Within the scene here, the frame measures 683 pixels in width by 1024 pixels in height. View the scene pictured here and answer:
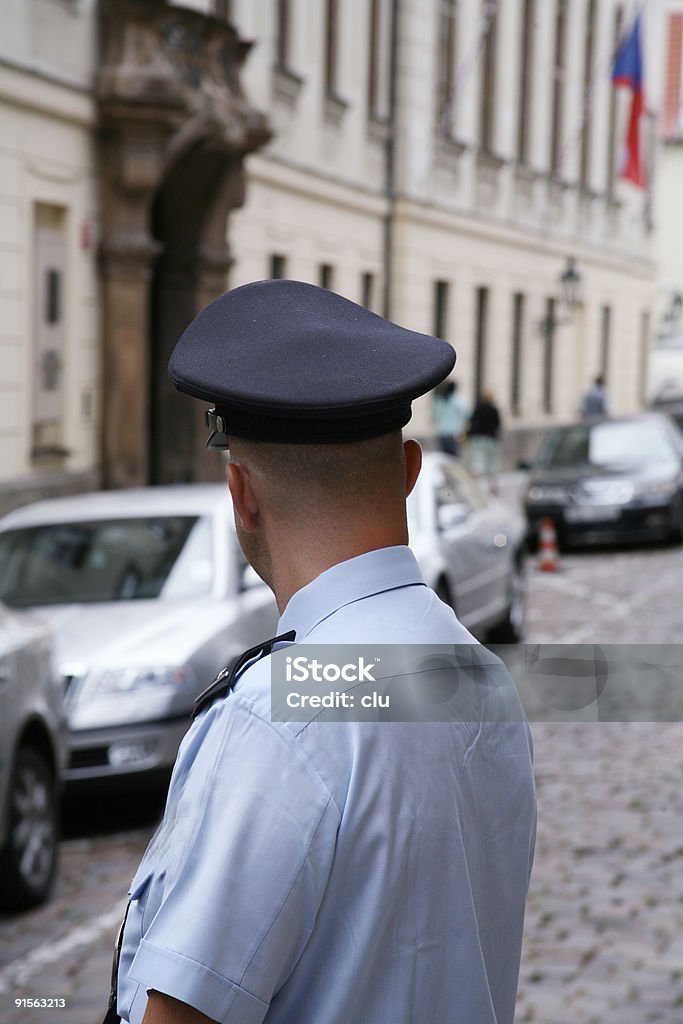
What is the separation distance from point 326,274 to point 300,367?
24411 millimetres

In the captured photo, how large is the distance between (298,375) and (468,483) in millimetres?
11198

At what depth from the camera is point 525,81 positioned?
34562 millimetres

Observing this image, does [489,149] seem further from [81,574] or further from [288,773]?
[288,773]

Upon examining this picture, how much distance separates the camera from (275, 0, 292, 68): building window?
23.3 m

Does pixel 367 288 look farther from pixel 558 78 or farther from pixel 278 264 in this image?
pixel 558 78

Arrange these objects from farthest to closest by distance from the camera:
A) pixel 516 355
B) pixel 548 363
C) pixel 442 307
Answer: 1. pixel 548 363
2. pixel 516 355
3. pixel 442 307

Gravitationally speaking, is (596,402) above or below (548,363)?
below

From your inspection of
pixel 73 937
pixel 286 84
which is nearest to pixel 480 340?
pixel 286 84

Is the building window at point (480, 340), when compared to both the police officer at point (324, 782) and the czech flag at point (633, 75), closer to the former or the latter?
the czech flag at point (633, 75)

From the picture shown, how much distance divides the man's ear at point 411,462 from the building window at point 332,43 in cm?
2404

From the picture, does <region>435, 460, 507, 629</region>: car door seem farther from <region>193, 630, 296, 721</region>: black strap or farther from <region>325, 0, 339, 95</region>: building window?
<region>325, 0, 339, 95</region>: building window

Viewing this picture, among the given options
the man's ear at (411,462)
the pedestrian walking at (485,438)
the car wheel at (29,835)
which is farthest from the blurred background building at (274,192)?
the man's ear at (411,462)

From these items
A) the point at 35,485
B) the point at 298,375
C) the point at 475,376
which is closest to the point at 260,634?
the point at 298,375

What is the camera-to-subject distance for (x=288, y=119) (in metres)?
23.5
